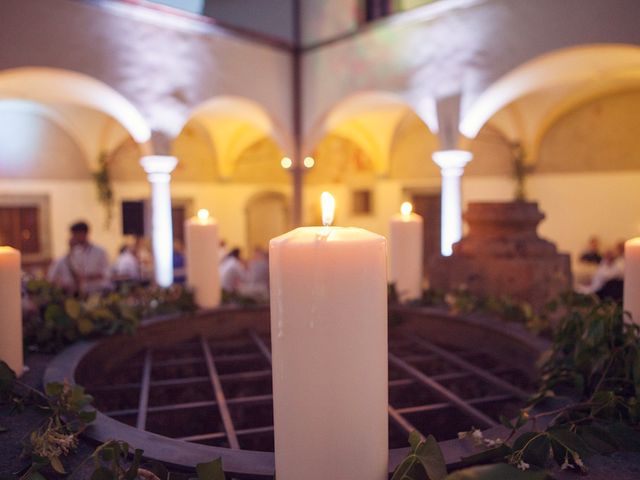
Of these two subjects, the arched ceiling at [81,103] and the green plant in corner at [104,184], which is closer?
the arched ceiling at [81,103]

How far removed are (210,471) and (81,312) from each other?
5.23 ft

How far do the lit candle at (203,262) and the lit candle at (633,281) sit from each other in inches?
78.1

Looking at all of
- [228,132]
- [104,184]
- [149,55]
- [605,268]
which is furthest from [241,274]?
[228,132]

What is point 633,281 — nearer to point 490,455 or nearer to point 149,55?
point 490,455

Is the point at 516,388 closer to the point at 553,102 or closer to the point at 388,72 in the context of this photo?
the point at 388,72

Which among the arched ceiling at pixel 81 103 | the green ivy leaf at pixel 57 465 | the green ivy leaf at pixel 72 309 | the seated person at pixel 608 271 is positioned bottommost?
the seated person at pixel 608 271

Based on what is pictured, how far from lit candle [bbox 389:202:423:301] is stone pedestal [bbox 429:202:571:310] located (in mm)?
534

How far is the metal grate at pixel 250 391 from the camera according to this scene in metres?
1.75

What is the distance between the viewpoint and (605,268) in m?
7.32

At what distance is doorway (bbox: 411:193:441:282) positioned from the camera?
12.2 meters

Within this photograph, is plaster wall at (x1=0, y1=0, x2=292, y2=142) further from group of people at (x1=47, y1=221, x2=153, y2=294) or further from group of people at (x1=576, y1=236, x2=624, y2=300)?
group of people at (x1=576, y1=236, x2=624, y2=300)

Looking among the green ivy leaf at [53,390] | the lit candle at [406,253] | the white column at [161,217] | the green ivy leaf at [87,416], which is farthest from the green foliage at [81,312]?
the white column at [161,217]

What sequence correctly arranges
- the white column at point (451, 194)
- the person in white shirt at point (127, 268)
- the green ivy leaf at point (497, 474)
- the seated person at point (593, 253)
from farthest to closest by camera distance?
the seated person at point (593, 253), the white column at point (451, 194), the person in white shirt at point (127, 268), the green ivy leaf at point (497, 474)

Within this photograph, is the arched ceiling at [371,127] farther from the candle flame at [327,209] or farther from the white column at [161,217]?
the candle flame at [327,209]
